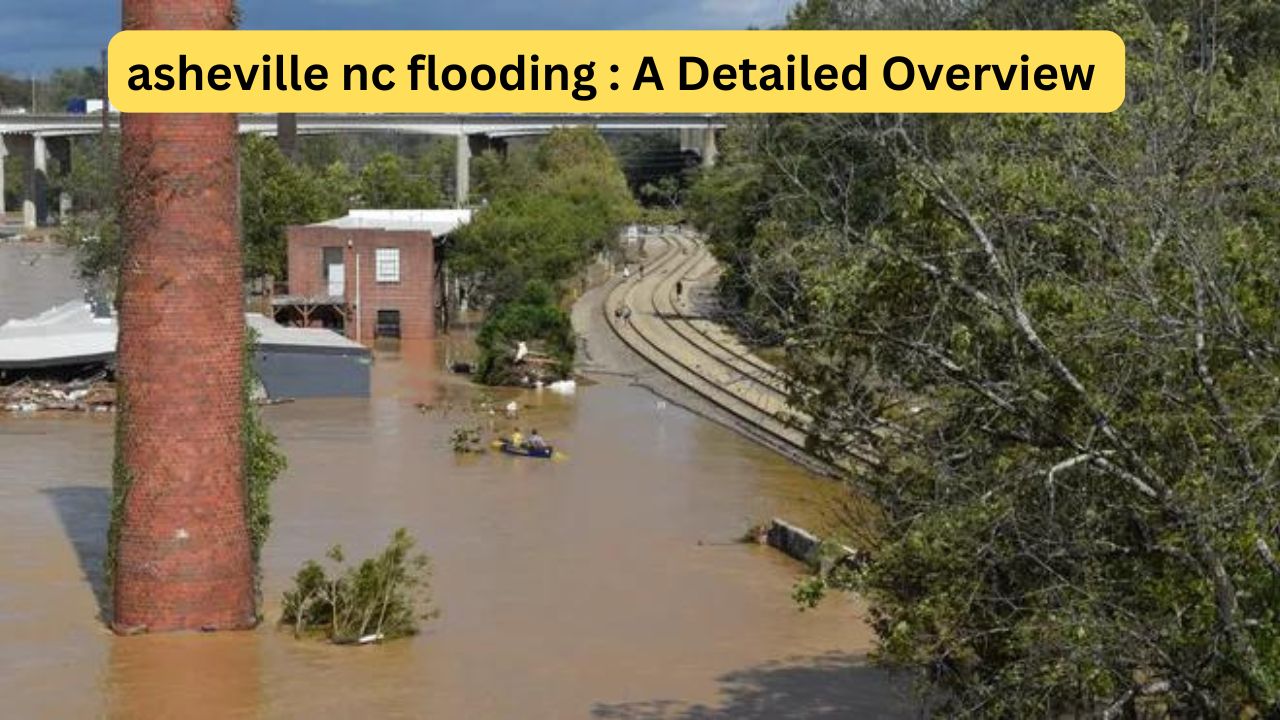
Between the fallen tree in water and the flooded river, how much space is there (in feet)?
0.76

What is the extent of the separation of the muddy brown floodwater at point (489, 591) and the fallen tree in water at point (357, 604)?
9.7 inches

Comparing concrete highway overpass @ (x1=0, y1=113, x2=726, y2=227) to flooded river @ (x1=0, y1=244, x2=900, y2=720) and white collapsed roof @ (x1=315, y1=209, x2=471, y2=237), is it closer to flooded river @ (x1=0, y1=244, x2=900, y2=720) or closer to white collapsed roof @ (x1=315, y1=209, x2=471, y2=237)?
white collapsed roof @ (x1=315, y1=209, x2=471, y2=237)

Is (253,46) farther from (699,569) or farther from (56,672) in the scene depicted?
(699,569)

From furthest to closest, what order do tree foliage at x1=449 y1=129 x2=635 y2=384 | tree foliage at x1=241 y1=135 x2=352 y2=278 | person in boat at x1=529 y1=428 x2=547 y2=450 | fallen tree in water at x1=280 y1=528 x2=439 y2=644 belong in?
tree foliage at x1=241 y1=135 x2=352 y2=278, tree foliage at x1=449 y1=129 x2=635 y2=384, person in boat at x1=529 y1=428 x2=547 y2=450, fallen tree in water at x1=280 y1=528 x2=439 y2=644

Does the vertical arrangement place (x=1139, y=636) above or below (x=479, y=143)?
below

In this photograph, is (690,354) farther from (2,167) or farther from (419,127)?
(2,167)

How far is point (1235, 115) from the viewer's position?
392 inches

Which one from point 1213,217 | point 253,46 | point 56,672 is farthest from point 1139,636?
point 56,672

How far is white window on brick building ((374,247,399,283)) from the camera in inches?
2061

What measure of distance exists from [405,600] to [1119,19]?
11061 millimetres

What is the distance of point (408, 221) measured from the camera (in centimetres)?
6278

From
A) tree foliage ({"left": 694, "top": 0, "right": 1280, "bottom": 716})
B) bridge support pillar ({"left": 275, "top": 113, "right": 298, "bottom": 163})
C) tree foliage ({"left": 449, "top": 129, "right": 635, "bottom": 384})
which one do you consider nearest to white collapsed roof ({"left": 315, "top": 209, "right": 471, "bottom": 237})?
tree foliage ({"left": 449, "top": 129, "right": 635, "bottom": 384})

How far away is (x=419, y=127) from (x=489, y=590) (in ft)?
302

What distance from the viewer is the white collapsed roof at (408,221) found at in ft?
189
